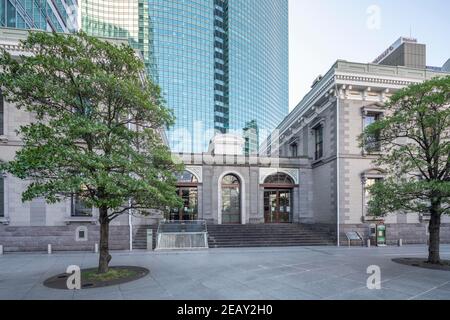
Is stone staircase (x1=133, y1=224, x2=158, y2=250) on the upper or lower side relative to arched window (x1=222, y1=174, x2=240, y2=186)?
lower

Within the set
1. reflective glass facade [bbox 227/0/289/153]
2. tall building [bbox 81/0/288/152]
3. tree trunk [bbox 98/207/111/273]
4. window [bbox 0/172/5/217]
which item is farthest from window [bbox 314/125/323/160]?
reflective glass facade [bbox 227/0/289/153]

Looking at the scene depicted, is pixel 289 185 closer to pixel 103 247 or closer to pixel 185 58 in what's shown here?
pixel 103 247

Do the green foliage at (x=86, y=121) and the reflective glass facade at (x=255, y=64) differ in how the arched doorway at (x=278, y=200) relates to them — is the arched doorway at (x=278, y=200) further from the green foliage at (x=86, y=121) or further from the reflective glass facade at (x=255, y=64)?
the reflective glass facade at (x=255, y=64)

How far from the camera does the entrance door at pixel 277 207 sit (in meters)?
23.7

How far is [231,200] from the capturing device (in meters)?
23.3

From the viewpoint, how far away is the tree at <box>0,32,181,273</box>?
833 centimetres

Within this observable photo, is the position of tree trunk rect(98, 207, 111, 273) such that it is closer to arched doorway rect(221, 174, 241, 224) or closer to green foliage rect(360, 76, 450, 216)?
green foliage rect(360, 76, 450, 216)

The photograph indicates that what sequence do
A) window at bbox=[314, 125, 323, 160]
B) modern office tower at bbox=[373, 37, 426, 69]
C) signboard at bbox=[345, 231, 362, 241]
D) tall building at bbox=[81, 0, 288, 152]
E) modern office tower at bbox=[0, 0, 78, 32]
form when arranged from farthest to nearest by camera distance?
tall building at bbox=[81, 0, 288, 152]
window at bbox=[314, 125, 323, 160]
modern office tower at bbox=[373, 37, 426, 69]
modern office tower at bbox=[0, 0, 78, 32]
signboard at bbox=[345, 231, 362, 241]

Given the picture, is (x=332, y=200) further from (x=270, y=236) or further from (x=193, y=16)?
(x=193, y=16)

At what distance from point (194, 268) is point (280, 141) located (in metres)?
24.5

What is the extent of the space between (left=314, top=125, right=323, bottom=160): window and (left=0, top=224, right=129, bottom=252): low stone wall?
1566 cm

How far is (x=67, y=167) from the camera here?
30.2 ft

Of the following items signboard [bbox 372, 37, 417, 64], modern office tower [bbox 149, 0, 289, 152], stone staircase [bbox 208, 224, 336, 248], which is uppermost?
modern office tower [bbox 149, 0, 289, 152]
